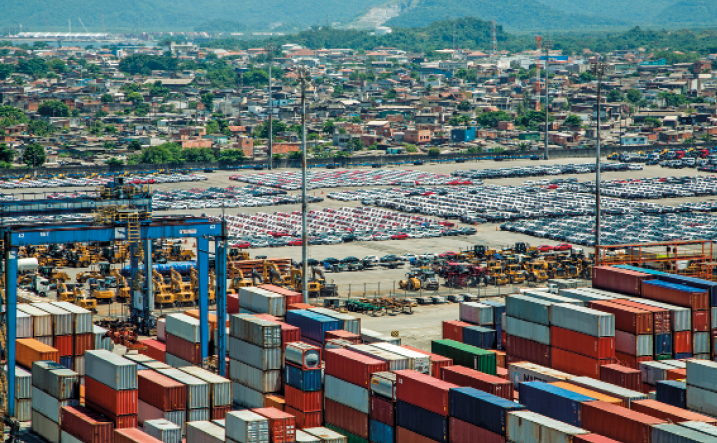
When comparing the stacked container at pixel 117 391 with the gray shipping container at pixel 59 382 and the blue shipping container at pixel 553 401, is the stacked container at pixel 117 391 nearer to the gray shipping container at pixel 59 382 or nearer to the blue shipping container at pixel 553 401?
the gray shipping container at pixel 59 382

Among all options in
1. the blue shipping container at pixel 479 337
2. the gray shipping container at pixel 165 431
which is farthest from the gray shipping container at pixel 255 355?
the blue shipping container at pixel 479 337

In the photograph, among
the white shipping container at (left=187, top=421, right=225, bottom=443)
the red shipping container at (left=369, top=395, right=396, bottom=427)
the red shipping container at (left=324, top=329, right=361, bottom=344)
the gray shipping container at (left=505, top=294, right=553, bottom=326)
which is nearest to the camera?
the white shipping container at (left=187, top=421, right=225, bottom=443)

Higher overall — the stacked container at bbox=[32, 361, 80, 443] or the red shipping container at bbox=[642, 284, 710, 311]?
the red shipping container at bbox=[642, 284, 710, 311]

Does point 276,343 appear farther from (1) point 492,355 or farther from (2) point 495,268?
(2) point 495,268

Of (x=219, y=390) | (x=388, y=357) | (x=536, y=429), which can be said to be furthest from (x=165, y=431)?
(x=536, y=429)

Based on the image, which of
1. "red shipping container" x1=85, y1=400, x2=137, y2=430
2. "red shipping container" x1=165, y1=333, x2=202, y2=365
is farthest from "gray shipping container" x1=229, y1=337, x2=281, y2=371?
"red shipping container" x1=85, y1=400, x2=137, y2=430

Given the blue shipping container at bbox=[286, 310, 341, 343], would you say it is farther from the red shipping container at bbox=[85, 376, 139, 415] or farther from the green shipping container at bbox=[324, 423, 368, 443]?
the red shipping container at bbox=[85, 376, 139, 415]

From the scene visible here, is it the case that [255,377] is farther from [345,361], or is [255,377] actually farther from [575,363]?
[575,363]
